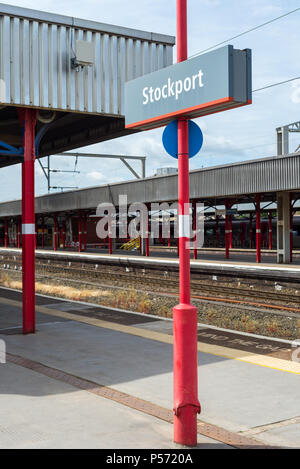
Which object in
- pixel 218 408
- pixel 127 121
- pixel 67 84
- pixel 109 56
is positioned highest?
pixel 109 56

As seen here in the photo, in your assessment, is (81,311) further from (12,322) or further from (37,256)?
(37,256)

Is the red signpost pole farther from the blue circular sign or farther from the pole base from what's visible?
the pole base

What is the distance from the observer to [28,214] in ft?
37.4

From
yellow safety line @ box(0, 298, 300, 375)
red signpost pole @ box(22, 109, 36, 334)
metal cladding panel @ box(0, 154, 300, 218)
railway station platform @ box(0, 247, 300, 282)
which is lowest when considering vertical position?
yellow safety line @ box(0, 298, 300, 375)

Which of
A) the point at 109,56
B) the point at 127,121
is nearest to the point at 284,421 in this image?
the point at 127,121

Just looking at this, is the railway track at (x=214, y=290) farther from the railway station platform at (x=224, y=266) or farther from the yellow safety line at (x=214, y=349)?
the yellow safety line at (x=214, y=349)

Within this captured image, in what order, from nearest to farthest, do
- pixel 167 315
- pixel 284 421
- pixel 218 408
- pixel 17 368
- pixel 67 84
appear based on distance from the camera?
pixel 284 421
pixel 218 408
pixel 17 368
pixel 67 84
pixel 167 315

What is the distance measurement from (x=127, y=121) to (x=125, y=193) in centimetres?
3159

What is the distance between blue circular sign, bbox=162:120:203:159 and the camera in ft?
18.1

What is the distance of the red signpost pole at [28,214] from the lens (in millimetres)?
11398

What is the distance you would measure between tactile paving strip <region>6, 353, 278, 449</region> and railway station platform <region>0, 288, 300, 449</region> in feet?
0.04

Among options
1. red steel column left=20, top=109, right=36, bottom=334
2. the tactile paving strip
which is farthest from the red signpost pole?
the tactile paving strip

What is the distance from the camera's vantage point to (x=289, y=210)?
30.4 m

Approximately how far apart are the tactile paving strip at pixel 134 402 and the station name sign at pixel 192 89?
3232 mm
